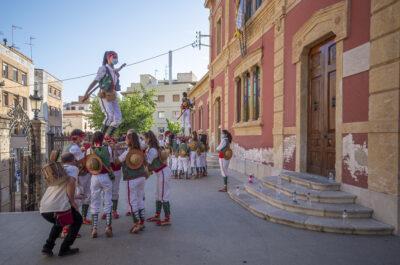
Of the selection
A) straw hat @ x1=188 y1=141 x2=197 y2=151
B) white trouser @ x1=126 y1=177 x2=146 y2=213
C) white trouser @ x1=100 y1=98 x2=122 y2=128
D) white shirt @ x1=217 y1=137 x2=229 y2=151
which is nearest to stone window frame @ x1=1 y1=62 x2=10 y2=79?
straw hat @ x1=188 y1=141 x2=197 y2=151

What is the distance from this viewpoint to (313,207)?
6.10 m

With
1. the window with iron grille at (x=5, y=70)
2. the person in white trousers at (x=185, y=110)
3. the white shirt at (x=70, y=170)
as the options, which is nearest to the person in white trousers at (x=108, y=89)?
the white shirt at (x=70, y=170)

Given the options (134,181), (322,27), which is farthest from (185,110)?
(134,181)

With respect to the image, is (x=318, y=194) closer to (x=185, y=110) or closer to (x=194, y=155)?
(x=194, y=155)

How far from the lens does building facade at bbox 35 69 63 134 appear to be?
42684 mm

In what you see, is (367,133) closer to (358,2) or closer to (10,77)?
(358,2)

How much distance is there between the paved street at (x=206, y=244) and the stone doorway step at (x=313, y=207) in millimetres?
194

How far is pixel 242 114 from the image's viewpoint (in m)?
14.7

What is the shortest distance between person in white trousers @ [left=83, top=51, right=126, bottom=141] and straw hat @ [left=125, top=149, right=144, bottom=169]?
1146 mm

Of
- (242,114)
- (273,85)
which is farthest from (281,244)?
(242,114)

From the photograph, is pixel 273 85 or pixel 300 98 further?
pixel 273 85

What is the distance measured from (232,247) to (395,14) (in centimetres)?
447

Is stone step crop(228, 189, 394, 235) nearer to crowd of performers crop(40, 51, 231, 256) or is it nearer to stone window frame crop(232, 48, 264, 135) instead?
crowd of performers crop(40, 51, 231, 256)

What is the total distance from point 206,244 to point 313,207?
2.30 metres
